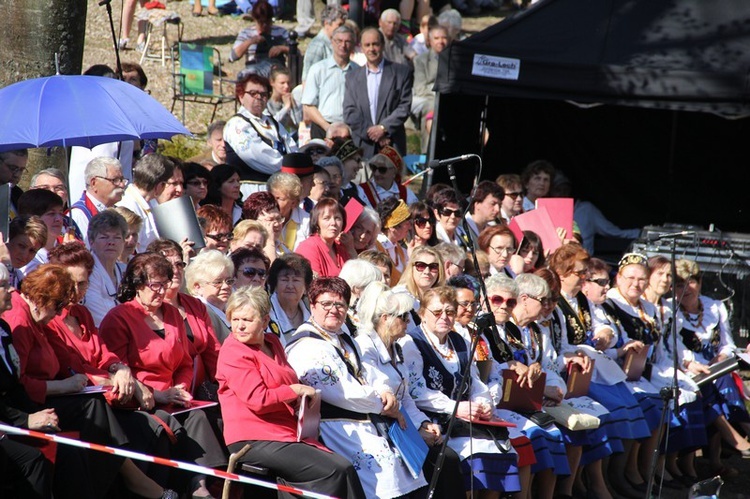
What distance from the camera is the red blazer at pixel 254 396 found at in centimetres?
553

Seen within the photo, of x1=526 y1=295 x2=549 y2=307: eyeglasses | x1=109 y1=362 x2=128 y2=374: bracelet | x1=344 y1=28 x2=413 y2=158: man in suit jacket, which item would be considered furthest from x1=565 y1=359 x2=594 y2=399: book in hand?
x1=344 y1=28 x2=413 y2=158: man in suit jacket

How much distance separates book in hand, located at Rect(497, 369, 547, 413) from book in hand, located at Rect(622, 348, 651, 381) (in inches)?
58.3

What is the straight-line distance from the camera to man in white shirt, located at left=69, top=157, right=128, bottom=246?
7047 mm

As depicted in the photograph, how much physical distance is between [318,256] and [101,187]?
164 cm

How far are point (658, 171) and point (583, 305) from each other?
5254 mm

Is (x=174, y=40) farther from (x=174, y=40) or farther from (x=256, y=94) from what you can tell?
(x=256, y=94)

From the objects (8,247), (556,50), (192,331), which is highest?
(556,50)

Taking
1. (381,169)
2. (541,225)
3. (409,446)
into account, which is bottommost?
(409,446)

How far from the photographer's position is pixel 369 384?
619cm

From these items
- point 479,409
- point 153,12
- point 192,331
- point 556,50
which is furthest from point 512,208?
point 153,12

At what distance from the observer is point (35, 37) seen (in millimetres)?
7883

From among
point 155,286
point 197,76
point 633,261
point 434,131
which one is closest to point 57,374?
point 155,286

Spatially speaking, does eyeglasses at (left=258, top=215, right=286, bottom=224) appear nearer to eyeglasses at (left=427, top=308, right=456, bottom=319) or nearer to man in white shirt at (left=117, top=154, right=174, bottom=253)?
man in white shirt at (left=117, top=154, right=174, bottom=253)

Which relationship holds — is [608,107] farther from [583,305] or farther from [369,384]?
[369,384]
